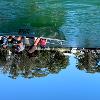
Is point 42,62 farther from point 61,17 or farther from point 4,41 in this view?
point 61,17

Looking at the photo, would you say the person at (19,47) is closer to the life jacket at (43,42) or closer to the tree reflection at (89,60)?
the life jacket at (43,42)

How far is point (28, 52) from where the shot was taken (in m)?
18.4

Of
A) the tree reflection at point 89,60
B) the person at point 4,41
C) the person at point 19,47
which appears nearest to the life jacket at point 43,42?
the person at point 19,47

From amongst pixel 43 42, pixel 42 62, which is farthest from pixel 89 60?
pixel 42 62

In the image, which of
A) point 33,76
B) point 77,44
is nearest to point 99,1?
point 77,44

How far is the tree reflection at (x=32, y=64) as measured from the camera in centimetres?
1686

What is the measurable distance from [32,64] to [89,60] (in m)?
3.47

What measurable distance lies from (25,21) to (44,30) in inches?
60.0

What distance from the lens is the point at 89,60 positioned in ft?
63.0

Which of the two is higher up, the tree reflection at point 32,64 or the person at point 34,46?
the person at point 34,46

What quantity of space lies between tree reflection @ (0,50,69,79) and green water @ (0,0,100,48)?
3668 mm

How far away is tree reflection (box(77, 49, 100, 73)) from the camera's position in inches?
717

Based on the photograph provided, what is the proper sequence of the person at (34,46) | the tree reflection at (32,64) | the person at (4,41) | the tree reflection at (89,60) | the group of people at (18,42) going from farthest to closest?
the person at (4,41) → the group of people at (18,42) → the person at (34,46) → the tree reflection at (89,60) → the tree reflection at (32,64)

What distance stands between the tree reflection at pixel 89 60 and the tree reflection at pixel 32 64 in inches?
31.7
